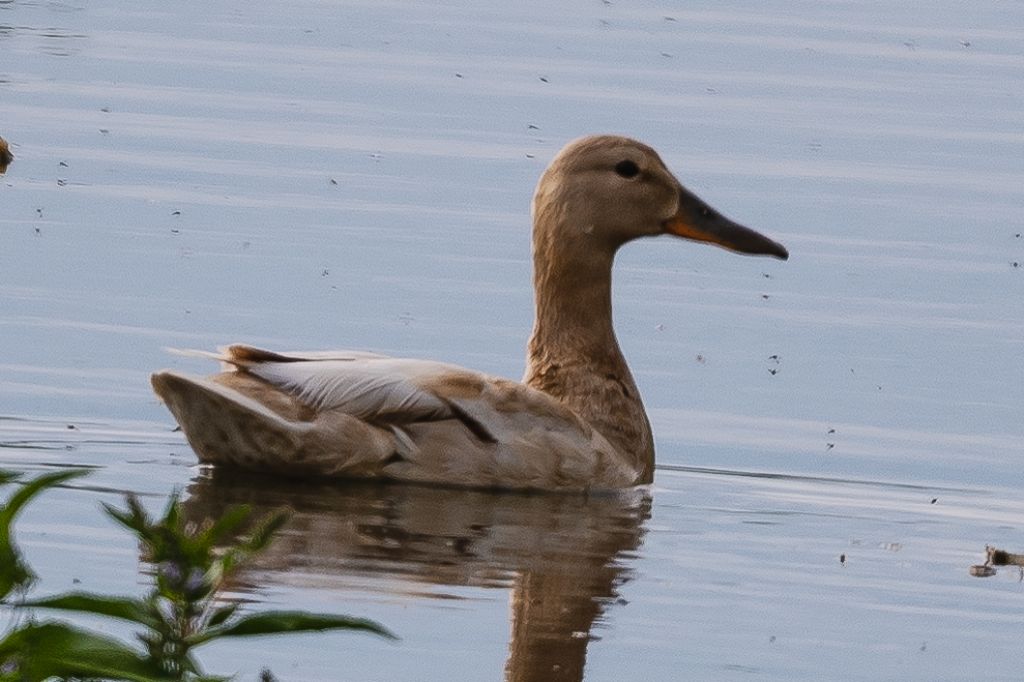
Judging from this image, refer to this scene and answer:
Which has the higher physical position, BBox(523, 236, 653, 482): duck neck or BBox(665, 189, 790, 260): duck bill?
BBox(665, 189, 790, 260): duck bill

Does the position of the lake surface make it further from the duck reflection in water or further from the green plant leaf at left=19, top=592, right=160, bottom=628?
the green plant leaf at left=19, top=592, right=160, bottom=628

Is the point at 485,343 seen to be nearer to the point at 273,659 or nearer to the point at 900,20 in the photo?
the point at 273,659

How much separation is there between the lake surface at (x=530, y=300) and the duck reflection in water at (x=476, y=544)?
0.02 metres

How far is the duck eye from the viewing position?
33.7 ft

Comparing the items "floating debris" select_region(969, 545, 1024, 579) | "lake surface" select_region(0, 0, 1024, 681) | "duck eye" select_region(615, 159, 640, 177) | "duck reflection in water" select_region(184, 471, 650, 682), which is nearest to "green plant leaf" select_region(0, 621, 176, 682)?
"lake surface" select_region(0, 0, 1024, 681)

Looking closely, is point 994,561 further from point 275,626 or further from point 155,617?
point 155,617

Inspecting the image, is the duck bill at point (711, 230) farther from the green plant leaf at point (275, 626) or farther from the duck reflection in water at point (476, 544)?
the green plant leaf at point (275, 626)

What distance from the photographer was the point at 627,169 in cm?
1030

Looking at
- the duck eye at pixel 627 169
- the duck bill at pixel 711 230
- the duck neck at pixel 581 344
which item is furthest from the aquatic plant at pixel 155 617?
the duck bill at pixel 711 230

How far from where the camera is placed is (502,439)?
29.1ft

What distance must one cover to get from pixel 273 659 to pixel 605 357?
410 centimetres

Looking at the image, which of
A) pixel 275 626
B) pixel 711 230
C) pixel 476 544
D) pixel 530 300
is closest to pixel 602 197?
pixel 711 230

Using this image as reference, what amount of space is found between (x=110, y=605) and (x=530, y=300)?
9154 millimetres

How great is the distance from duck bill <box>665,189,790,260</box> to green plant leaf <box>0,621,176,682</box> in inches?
287
